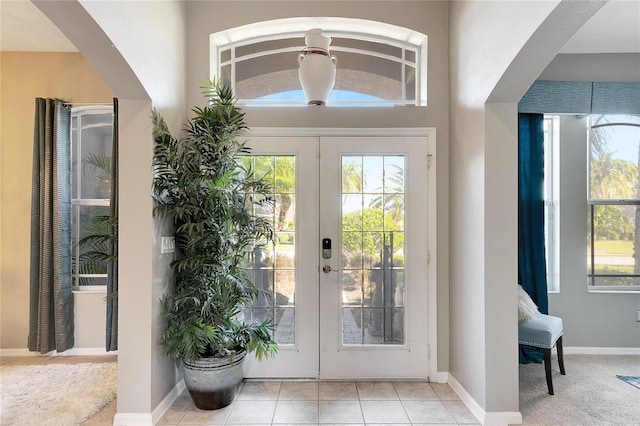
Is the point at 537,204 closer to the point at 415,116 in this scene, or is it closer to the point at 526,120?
the point at 526,120

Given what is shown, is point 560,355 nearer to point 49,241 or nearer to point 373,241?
point 373,241

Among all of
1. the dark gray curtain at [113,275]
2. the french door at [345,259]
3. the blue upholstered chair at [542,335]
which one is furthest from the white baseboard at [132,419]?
the blue upholstered chair at [542,335]

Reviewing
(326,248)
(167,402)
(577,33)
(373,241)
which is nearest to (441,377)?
(373,241)

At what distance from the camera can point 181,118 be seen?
293 centimetres

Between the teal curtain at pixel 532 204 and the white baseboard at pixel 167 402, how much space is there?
308 cm

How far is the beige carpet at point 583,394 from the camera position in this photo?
2.47 metres

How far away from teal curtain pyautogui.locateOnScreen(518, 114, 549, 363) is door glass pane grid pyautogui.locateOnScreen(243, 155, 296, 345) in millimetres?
2120

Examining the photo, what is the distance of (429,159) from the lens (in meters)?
3.07

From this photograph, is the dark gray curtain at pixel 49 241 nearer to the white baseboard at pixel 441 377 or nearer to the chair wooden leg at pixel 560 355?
the white baseboard at pixel 441 377

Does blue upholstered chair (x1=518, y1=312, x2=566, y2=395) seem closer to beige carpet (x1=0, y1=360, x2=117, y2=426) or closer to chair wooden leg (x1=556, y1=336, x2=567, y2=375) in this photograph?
chair wooden leg (x1=556, y1=336, x2=567, y2=375)

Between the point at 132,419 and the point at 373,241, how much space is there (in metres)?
2.14

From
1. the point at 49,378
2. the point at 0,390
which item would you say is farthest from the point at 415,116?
the point at 0,390

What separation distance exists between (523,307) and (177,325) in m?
2.61

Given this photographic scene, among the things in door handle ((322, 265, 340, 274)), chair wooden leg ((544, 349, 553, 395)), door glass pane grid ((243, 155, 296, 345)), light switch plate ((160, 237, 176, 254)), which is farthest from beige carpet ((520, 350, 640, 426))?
light switch plate ((160, 237, 176, 254))
